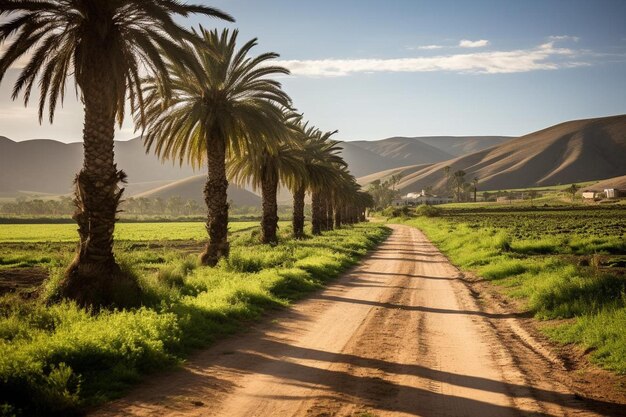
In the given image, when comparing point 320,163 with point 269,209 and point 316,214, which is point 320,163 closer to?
point 316,214

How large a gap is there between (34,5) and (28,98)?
121 inches

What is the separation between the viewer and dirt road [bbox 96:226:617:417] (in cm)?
678

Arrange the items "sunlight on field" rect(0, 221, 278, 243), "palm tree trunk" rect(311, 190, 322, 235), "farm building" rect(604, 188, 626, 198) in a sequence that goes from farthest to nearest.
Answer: "farm building" rect(604, 188, 626, 198), "sunlight on field" rect(0, 221, 278, 243), "palm tree trunk" rect(311, 190, 322, 235)

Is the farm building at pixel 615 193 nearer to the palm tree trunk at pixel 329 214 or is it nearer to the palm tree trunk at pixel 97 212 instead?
the palm tree trunk at pixel 329 214

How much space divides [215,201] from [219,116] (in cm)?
376

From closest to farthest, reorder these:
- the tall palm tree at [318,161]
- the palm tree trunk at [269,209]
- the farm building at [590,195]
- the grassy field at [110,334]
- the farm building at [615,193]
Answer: the grassy field at [110,334] → the palm tree trunk at [269,209] → the tall palm tree at [318,161] → the farm building at [615,193] → the farm building at [590,195]

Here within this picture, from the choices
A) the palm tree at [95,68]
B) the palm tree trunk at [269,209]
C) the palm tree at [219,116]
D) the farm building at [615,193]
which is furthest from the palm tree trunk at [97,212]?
the farm building at [615,193]

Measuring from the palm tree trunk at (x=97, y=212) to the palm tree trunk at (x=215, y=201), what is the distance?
8.74 meters

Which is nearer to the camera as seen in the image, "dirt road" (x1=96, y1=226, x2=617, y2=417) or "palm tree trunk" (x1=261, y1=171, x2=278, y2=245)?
"dirt road" (x1=96, y1=226, x2=617, y2=417)

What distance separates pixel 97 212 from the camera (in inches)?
531

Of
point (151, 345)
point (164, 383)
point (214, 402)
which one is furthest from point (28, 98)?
point (214, 402)

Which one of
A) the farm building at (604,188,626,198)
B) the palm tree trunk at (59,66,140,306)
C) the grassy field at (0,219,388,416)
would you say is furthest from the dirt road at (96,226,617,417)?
the farm building at (604,188,626,198)

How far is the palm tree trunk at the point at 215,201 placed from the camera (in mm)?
23031

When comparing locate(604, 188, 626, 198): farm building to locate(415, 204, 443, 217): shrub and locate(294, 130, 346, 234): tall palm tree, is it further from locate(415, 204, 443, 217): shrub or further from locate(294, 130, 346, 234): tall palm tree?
locate(294, 130, 346, 234): tall palm tree
